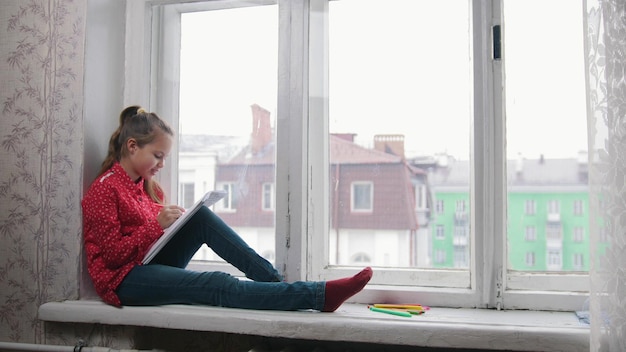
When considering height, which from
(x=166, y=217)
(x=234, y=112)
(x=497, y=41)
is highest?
(x=497, y=41)

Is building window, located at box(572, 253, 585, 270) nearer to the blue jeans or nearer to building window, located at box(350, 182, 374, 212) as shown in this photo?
building window, located at box(350, 182, 374, 212)

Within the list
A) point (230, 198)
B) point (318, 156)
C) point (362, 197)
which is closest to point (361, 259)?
point (362, 197)

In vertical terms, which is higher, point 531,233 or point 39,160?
point 39,160

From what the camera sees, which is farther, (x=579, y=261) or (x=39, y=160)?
(x=39, y=160)

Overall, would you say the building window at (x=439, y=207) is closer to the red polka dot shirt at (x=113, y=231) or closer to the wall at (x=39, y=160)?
the red polka dot shirt at (x=113, y=231)

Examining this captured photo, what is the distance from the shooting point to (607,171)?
3.50 ft

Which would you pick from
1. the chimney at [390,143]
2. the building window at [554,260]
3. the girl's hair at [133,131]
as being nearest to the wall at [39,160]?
the girl's hair at [133,131]

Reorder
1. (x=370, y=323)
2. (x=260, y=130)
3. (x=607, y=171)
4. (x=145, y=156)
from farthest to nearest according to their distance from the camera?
(x=260, y=130) < (x=145, y=156) < (x=370, y=323) < (x=607, y=171)

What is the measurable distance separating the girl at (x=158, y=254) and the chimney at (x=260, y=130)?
0.73ft

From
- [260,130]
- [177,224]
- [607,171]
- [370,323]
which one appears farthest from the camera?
Answer: [260,130]

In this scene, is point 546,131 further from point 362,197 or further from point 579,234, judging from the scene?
point 362,197

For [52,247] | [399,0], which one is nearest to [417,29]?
[399,0]

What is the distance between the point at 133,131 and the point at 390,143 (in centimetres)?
64

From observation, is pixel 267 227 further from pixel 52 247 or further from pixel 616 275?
pixel 616 275
